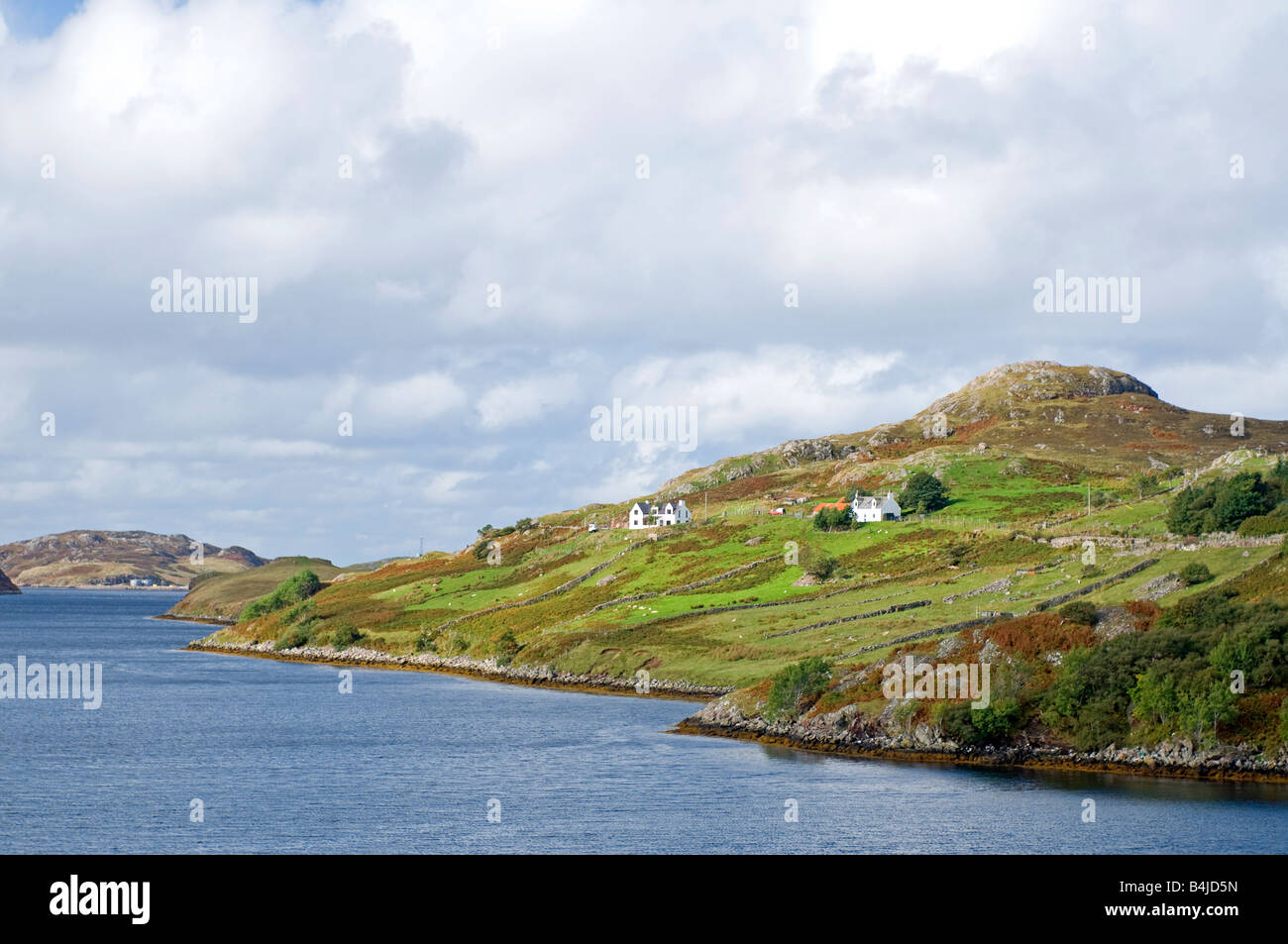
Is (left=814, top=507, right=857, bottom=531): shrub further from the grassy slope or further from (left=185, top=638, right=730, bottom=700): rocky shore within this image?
(left=185, top=638, right=730, bottom=700): rocky shore

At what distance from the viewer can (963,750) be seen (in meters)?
82.3

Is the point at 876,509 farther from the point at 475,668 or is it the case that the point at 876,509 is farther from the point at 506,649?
the point at 475,668

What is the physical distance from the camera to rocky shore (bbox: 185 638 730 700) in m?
121

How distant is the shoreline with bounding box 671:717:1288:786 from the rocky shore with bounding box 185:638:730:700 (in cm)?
2565

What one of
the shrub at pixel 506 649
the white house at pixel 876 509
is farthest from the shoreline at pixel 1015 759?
the white house at pixel 876 509

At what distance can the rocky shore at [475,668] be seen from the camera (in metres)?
121

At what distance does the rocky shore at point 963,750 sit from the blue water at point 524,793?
105 inches

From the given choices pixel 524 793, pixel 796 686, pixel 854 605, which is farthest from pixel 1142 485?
pixel 524 793

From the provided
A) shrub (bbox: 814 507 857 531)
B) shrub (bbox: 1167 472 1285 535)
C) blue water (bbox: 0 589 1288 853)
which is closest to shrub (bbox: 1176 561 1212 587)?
shrub (bbox: 1167 472 1285 535)

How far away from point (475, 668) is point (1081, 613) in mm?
84686

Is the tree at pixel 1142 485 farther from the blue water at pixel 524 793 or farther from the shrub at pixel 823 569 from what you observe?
the blue water at pixel 524 793
